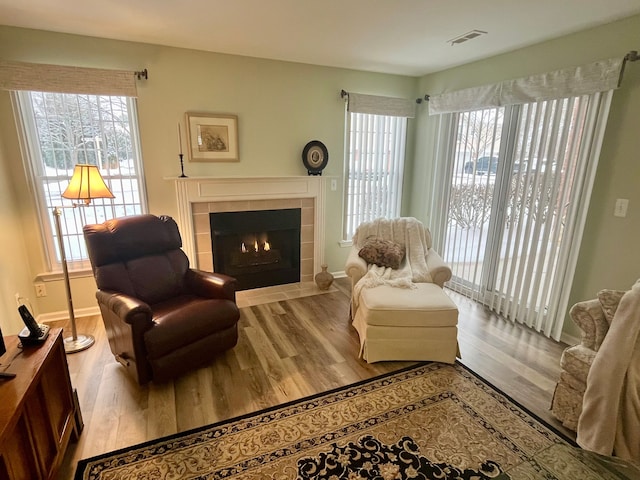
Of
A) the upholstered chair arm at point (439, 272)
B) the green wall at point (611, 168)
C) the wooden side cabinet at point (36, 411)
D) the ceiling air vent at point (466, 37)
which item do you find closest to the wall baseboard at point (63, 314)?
the wooden side cabinet at point (36, 411)

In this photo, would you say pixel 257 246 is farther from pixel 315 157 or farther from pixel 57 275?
pixel 57 275

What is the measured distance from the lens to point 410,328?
236cm

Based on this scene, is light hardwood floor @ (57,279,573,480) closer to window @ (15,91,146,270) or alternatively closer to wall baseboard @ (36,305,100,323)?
wall baseboard @ (36,305,100,323)

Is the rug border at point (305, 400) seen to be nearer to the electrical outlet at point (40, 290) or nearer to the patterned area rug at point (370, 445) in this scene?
the patterned area rug at point (370, 445)

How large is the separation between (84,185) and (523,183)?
11.6 ft

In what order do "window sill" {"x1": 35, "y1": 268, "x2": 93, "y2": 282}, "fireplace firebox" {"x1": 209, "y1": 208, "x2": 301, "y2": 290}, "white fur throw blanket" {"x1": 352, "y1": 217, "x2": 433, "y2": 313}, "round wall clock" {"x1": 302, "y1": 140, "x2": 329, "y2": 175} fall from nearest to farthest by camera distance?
"white fur throw blanket" {"x1": 352, "y1": 217, "x2": 433, "y2": 313} < "window sill" {"x1": 35, "y1": 268, "x2": 93, "y2": 282} < "fireplace firebox" {"x1": 209, "y1": 208, "x2": 301, "y2": 290} < "round wall clock" {"x1": 302, "y1": 140, "x2": 329, "y2": 175}

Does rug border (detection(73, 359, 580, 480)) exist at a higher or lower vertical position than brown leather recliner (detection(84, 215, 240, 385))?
lower

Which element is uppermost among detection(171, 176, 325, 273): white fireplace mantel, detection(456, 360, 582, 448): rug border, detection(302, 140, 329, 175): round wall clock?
detection(302, 140, 329, 175): round wall clock

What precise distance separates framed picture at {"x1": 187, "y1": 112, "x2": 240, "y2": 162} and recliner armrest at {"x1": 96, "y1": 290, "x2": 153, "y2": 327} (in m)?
1.62

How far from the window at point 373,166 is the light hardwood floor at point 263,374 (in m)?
1.56

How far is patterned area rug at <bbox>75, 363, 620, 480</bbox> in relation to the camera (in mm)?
1555

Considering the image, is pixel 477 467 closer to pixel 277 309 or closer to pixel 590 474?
pixel 590 474

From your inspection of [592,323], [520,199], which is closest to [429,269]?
[520,199]

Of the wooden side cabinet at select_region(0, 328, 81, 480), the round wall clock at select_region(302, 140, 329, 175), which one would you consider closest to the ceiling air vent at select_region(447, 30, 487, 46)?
the round wall clock at select_region(302, 140, 329, 175)
